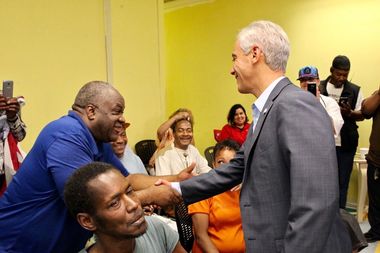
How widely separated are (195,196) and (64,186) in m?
0.63

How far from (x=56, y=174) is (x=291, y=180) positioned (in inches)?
32.8

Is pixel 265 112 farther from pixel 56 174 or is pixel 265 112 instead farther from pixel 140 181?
pixel 140 181

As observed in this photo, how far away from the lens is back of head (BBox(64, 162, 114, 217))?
127cm

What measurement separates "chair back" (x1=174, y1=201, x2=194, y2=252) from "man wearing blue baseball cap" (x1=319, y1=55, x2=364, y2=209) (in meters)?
2.14

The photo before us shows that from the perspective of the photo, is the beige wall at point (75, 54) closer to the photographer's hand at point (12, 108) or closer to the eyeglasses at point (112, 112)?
the photographer's hand at point (12, 108)

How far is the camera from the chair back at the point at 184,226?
6.91 feet

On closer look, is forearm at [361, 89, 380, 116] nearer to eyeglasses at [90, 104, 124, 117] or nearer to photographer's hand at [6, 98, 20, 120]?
eyeglasses at [90, 104, 124, 117]

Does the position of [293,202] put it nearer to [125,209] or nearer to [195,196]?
[125,209]

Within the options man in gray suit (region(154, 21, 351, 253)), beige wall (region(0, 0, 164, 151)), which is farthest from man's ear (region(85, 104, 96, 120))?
beige wall (region(0, 0, 164, 151))

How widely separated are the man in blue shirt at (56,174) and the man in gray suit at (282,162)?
60 centimetres

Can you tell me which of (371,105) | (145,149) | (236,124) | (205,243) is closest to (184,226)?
(205,243)

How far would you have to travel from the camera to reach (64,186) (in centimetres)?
135

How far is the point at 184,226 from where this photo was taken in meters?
2.14

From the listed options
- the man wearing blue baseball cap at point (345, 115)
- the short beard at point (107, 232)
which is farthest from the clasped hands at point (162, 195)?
the man wearing blue baseball cap at point (345, 115)
